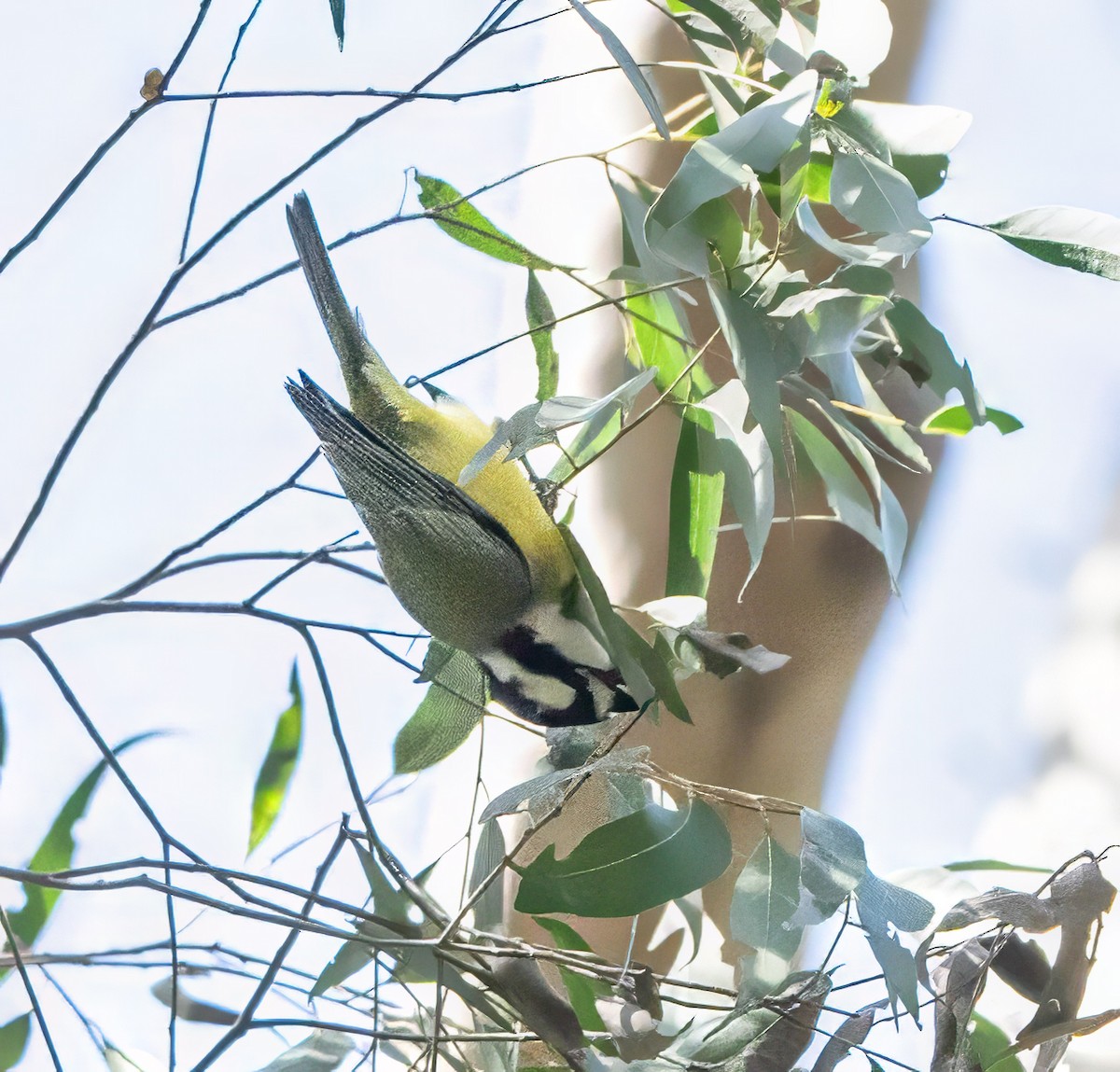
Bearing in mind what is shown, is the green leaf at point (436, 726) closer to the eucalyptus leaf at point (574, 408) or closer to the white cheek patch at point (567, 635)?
the white cheek patch at point (567, 635)

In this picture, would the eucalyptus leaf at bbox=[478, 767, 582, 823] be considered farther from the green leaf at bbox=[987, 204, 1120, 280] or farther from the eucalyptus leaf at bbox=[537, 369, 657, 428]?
the green leaf at bbox=[987, 204, 1120, 280]

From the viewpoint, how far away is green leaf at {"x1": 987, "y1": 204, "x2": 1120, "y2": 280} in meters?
0.38

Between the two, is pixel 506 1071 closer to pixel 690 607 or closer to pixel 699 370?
pixel 690 607

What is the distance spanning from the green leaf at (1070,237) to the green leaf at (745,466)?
130 millimetres

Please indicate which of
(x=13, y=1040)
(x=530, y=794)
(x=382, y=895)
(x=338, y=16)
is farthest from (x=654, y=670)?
(x=13, y=1040)

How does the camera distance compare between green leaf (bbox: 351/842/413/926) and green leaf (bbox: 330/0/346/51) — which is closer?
green leaf (bbox: 330/0/346/51)

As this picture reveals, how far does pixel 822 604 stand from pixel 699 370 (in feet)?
0.73

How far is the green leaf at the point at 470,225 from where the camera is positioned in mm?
488

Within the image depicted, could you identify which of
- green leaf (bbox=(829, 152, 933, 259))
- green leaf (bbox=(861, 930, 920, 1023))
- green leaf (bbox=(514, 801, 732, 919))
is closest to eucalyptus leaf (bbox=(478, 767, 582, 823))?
green leaf (bbox=(514, 801, 732, 919))

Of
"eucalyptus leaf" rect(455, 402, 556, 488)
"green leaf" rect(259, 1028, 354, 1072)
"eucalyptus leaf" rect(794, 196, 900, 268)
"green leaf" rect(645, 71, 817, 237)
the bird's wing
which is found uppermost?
"green leaf" rect(645, 71, 817, 237)

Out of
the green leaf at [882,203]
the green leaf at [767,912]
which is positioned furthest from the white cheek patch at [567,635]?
the green leaf at [882,203]

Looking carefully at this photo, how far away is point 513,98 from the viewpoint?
0.67 metres

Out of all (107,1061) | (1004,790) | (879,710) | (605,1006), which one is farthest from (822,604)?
(107,1061)

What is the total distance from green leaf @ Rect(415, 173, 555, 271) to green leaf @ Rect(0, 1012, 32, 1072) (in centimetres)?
46
